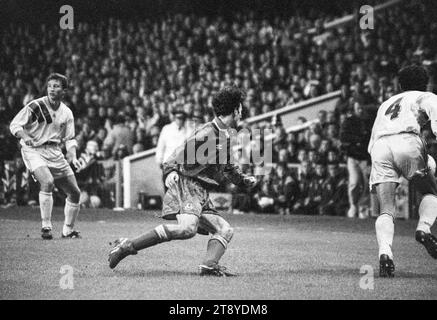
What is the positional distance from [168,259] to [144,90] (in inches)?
635

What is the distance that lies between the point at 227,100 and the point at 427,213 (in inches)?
93.1

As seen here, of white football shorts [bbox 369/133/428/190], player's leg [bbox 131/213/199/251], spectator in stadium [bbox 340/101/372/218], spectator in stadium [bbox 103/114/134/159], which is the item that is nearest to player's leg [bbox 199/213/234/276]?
player's leg [bbox 131/213/199/251]

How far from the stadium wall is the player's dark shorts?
1270 cm

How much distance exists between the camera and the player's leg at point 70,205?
1238 cm

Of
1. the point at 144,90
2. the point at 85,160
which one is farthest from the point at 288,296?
the point at 144,90

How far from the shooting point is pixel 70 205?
40.8 feet

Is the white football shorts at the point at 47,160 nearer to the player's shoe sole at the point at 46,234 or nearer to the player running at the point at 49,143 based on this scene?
the player running at the point at 49,143

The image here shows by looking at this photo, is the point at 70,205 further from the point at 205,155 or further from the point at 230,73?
the point at 230,73

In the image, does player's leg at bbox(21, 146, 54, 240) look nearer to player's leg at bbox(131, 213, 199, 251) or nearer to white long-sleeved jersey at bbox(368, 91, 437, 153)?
player's leg at bbox(131, 213, 199, 251)

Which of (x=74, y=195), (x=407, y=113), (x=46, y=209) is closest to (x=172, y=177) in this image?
(x=407, y=113)

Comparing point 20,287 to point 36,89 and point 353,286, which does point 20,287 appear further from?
point 36,89

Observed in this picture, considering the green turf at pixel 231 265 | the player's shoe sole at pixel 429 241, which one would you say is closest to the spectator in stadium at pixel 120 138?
the green turf at pixel 231 265

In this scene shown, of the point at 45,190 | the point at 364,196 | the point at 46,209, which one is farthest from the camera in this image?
the point at 364,196

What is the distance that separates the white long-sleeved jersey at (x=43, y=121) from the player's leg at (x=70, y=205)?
2.03 ft
